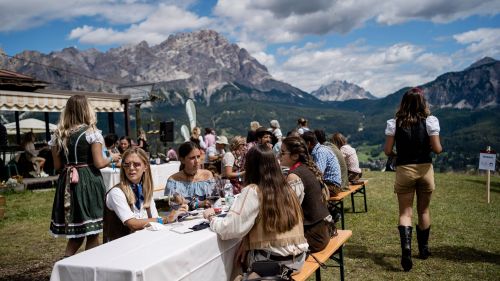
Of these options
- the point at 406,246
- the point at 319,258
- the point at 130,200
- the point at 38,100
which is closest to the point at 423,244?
the point at 406,246

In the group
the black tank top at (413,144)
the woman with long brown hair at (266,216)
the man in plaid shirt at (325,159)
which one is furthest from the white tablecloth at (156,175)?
the woman with long brown hair at (266,216)

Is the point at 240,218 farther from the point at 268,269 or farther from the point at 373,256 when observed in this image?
the point at 373,256

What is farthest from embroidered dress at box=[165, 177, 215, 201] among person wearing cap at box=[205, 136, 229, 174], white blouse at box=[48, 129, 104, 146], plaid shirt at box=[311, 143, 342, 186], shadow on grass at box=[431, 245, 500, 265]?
person wearing cap at box=[205, 136, 229, 174]

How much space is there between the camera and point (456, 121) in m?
189

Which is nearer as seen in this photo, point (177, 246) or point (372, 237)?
point (177, 246)

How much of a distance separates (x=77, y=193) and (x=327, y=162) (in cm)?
323

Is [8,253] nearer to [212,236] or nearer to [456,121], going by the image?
[212,236]

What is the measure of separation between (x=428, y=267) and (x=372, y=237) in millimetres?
1318

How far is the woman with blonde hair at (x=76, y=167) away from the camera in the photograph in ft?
12.1

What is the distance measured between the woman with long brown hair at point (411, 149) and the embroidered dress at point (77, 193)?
303cm

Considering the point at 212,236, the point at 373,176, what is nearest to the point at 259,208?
the point at 212,236

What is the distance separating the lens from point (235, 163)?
6.76 metres

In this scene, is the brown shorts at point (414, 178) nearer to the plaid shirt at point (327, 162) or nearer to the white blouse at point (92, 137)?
the plaid shirt at point (327, 162)

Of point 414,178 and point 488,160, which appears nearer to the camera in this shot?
point 414,178
